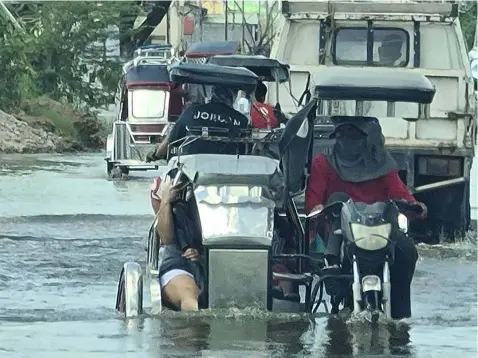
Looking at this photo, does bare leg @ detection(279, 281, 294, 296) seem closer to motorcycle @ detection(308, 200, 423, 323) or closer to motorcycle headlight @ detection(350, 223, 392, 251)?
motorcycle @ detection(308, 200, 423, 323)

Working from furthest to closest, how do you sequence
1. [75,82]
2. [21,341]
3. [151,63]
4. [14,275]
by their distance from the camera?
1. [75,82]
2. [151,63]
3. [14,275]
4. [21,341]

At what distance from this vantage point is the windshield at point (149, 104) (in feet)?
78.4

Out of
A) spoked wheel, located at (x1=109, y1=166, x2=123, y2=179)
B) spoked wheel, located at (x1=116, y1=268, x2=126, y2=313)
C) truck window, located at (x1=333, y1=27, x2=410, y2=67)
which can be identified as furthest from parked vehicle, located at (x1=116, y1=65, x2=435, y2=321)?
spoked wheel, located at (x1=109, y1=166, x2=123, y2=179)

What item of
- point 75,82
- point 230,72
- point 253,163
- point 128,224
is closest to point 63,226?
point 128,224

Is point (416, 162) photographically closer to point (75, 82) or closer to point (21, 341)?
point (21, 341)

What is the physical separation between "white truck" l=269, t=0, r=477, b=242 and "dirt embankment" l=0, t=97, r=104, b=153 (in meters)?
12.7

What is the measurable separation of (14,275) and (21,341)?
13.4ft

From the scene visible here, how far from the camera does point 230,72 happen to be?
10508mm

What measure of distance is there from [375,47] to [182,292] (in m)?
8.04

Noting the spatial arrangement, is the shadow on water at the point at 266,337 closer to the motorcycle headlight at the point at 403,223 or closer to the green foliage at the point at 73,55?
the motorcycle headlight at the point at 403,223

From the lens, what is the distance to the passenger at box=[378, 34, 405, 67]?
16.8 metres

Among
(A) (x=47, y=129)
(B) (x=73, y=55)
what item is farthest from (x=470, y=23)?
(A) (x=47, y=129)

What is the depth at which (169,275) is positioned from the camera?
940cm

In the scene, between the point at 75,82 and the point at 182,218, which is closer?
the point at 182,218
